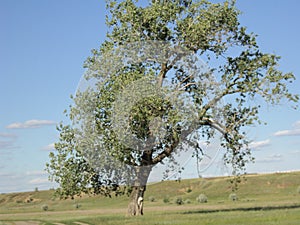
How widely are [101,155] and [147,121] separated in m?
3.86

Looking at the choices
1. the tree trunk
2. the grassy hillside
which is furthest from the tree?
the grassy hillside

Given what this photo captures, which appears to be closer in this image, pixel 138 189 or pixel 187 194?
pixel 138 189

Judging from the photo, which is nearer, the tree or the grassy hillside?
the tree

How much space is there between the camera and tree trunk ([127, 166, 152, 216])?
140 feet

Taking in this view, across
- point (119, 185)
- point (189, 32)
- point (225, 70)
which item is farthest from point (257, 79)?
point (119, 185)

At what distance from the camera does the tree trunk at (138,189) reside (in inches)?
1686

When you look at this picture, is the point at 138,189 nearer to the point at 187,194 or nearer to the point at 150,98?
the point at 150,98

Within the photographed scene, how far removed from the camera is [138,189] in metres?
43.9

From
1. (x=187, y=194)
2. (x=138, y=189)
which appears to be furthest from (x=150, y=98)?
(x=187, y=194)

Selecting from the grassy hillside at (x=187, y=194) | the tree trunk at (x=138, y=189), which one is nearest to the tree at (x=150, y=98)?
the tree trunk at (x=138, y=189)

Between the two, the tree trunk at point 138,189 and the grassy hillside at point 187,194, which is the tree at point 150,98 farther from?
the grassy hillside at point 187,194

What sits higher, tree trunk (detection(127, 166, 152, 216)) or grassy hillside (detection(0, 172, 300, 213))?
grassy hillside (detection(0, 172, 300, 213))

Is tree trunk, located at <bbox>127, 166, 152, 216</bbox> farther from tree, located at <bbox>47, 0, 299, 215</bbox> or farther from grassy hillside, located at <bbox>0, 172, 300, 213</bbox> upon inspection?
grassy hillside, located at <bbox>0, 172, 300, 213</bbox>

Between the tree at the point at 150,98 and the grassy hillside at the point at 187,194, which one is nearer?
the tree at the point at 150,98
